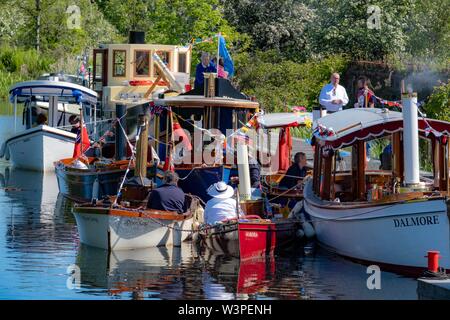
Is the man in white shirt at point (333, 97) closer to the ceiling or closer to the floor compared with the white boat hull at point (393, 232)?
closer to the ceiling

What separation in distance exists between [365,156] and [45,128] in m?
17.4

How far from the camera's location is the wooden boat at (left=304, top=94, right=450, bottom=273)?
2006 centimetres

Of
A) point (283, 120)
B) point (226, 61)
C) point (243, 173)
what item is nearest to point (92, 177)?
point (226, 61)

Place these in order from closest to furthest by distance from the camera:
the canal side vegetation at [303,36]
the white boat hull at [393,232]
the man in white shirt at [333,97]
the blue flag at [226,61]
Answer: the white boat hull at [393,232], the man in white shirt at [333,97], the blue flag at [226,61], the canal side vegetation at [303,36]

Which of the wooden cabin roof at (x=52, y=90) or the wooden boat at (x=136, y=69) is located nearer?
the wooden boat at (x=136, y=69)

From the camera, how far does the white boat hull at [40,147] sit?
38.7m

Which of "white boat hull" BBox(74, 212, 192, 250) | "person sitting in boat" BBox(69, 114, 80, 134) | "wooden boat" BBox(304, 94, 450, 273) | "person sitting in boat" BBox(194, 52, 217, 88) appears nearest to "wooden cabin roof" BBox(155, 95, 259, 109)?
"person sitting in boat" BBox(194, 52, 217, 88)

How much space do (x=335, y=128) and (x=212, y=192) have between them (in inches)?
102

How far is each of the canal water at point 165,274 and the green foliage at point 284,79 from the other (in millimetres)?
20969

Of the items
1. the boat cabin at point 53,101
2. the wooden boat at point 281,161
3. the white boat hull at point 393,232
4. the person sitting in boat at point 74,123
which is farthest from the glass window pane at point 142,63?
the white boat hull at point 393,232

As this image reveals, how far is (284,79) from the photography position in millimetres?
47688

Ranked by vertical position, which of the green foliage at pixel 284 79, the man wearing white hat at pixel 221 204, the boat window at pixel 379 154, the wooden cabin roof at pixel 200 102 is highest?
the green foliage at pixel 284 79

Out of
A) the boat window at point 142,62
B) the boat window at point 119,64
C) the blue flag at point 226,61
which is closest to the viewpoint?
the blue flag at point 226,61

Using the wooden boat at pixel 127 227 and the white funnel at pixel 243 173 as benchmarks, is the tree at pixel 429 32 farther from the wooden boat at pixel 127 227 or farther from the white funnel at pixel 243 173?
the wooden boat at pixel 127 227
